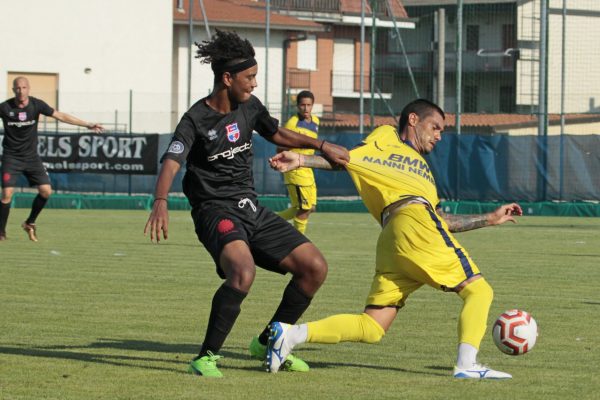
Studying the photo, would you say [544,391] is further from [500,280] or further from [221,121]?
[500,280]

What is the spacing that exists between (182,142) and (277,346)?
1.30 metres

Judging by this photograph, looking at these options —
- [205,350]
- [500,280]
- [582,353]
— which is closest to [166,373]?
[205,350]

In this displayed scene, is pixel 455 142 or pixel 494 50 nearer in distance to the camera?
pixel 455 142

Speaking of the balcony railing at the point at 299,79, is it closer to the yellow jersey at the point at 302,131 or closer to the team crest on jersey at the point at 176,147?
the yellow jersey at the point at 302,131

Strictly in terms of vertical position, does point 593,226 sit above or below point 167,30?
below

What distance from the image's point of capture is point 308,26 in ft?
161

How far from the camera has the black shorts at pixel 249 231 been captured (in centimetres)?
756

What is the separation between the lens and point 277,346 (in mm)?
7332

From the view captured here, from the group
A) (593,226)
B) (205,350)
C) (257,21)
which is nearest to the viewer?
(205,350)

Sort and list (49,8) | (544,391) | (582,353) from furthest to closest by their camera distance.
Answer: (49,8)
(582,353)
(544,391)

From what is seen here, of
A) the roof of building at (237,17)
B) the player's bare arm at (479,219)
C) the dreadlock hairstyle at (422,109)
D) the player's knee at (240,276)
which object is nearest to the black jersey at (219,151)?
the player's knee at (240,276)

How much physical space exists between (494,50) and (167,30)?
1288 cm

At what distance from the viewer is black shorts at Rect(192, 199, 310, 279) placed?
7.56 metres

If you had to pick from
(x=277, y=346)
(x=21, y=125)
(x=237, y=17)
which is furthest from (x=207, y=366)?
(x=237, y=17)
